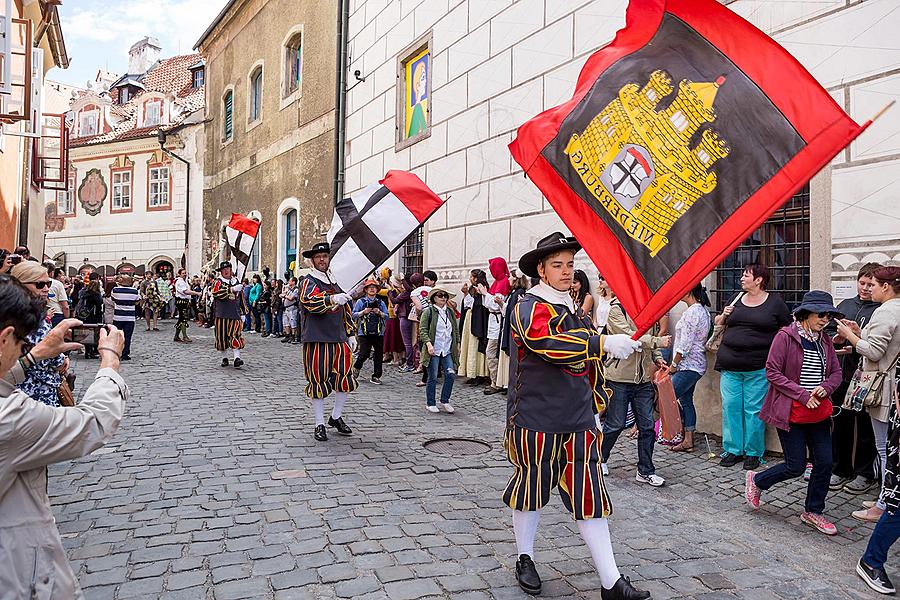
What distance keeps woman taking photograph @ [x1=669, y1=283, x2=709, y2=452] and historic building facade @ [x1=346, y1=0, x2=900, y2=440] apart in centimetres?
46

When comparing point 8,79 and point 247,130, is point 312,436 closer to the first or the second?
point 8,79

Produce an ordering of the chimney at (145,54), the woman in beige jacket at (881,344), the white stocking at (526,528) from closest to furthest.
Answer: the white stocking at (526,528) < the woman in beige jacket at (881,344) < the chimney at (145,54)

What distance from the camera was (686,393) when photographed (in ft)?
21.3

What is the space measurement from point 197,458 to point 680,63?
4.87m

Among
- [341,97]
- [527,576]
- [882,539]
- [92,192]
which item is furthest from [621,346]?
[92,192]

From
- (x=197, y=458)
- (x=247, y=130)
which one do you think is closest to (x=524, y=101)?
(x=197, y=458)

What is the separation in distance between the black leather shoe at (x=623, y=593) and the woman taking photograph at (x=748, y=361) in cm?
296

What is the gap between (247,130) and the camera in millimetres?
22734

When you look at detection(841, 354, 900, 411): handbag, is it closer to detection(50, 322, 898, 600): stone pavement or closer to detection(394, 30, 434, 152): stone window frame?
detection(50, 322, 898, 600): stone pavement

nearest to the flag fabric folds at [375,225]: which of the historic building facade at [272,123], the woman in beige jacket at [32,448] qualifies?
the woman in beige jacket at [32,448]

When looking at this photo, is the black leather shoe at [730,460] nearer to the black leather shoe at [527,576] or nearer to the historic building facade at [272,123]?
the black leather shoe at [527,576]

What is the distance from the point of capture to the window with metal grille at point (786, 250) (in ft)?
20.3

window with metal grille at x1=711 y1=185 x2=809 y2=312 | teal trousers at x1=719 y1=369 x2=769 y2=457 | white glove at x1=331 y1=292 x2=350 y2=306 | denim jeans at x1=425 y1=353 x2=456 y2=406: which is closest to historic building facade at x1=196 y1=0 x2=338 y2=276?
denim jeans at x1=425 y1=353 x2=456 y2=406

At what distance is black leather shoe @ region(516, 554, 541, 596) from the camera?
10.9 ft
